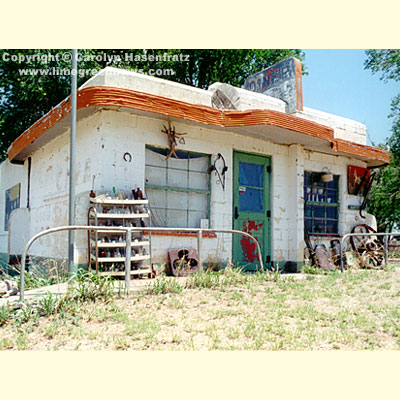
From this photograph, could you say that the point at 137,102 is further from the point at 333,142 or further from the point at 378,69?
Result: the point at 378,69

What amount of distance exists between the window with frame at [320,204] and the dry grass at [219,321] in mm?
4414

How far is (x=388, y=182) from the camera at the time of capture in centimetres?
1880

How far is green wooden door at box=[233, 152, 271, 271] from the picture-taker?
9461mm

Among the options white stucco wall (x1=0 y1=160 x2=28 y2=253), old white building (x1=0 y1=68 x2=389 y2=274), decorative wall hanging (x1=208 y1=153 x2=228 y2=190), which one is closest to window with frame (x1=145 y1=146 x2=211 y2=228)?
old white building (x1=0 y1=68 x2=389 y2=274)

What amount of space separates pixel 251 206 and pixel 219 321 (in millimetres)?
5112

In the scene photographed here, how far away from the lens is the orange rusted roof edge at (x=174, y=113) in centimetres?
732

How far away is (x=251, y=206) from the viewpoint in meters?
9.76

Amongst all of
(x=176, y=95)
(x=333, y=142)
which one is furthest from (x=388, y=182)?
(x=176, y=95)

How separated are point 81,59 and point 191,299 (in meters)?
12.5

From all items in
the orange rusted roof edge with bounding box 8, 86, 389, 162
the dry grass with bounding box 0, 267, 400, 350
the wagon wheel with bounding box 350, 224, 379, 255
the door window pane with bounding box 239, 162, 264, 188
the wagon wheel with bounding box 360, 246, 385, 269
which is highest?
the orange rusted roof edge with bounding box 8, 86, 389, 162

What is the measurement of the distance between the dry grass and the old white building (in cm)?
243

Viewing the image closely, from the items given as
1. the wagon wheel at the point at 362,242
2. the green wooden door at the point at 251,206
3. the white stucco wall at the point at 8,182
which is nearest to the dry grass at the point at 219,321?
the green wooden door at the point at 251,206

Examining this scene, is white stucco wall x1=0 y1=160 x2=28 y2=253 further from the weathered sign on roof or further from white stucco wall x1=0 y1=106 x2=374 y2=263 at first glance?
the weathered sign on roof

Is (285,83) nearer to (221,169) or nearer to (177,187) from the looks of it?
(221,169)
